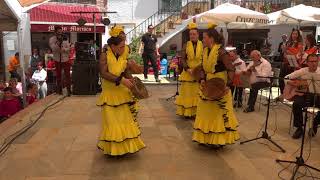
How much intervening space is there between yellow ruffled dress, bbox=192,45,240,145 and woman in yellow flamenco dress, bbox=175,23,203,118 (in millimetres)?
1734

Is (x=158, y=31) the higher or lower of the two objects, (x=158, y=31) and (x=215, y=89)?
the higher

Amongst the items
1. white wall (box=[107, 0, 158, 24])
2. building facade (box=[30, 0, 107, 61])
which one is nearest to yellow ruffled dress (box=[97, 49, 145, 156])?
building facade (box=[30, 0, 107, 61])

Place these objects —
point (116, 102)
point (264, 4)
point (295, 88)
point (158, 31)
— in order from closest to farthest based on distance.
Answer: point (116, 102) → point (295, 88) → point (158, 31) → point (264, 4)

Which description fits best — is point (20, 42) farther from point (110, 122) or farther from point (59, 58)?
point (110, 122)

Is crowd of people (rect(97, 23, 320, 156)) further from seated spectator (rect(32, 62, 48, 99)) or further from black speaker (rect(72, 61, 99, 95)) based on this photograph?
seated spectator (rect(32, 62, 48, 99))

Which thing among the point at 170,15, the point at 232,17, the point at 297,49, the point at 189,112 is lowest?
the point at 189,112

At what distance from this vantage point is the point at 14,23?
9.18 meters

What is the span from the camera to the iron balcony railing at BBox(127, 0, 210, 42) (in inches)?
808

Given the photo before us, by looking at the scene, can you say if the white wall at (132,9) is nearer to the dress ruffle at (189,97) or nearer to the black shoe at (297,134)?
the dress ruffle at (189,97)

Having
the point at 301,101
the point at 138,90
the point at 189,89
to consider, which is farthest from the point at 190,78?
the point at 138,90

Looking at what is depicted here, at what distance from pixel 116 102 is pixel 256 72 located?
4414mm

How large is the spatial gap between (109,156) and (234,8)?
755 centimetres

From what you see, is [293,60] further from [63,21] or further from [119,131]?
[63,21]

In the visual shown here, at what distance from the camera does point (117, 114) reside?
5.12 m
